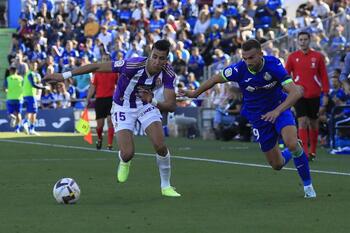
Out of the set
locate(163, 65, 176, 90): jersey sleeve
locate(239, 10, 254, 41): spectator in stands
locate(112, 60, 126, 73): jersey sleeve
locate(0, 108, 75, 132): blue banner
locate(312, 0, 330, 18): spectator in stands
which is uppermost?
locate(312, 0, 330, 18): spectator in stands

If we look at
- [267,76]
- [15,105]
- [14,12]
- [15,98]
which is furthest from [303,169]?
[14,12]

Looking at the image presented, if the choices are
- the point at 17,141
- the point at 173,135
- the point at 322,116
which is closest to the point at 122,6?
the point at 173,135

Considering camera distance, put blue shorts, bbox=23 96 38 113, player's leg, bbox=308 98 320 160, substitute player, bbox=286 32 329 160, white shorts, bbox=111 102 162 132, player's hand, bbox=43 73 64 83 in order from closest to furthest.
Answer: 1. player's hand, bbox=43 73 64 83
2. white shorts, bbox=111 102 162 132
3. substitute player, bbox=286 32 329 160
4. player's leg, bbox=308 98 320 160
5. blue shorts, bbox=23 96 38 113

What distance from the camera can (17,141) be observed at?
29.2 meters

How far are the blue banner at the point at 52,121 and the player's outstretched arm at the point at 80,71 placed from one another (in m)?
22.7

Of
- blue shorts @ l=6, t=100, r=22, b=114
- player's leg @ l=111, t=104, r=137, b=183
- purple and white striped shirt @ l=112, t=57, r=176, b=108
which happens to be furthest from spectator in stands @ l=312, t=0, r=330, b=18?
purple and white striped shirt @ l=112, t=57, r=176, b=108

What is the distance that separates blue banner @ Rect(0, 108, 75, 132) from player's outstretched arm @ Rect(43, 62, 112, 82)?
22.7m

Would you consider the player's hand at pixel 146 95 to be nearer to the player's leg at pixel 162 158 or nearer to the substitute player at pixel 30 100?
the player's leg at pixel 162 158

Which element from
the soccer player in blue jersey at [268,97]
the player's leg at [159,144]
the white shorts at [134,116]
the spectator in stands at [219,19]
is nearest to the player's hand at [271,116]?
the soccer player in blue jersey at [268,97]

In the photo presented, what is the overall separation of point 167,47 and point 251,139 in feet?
50.1

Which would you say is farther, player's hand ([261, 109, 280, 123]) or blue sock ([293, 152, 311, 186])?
blue sock ([293, 152, 311, 186])

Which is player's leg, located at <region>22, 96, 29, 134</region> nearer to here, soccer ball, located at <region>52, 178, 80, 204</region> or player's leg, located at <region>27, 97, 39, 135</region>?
player's leg, located at <region>27, 97, 39, 135</region>

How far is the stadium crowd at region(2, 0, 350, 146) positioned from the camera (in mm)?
30516

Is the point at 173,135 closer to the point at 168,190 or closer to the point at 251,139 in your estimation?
the point at 251,139
